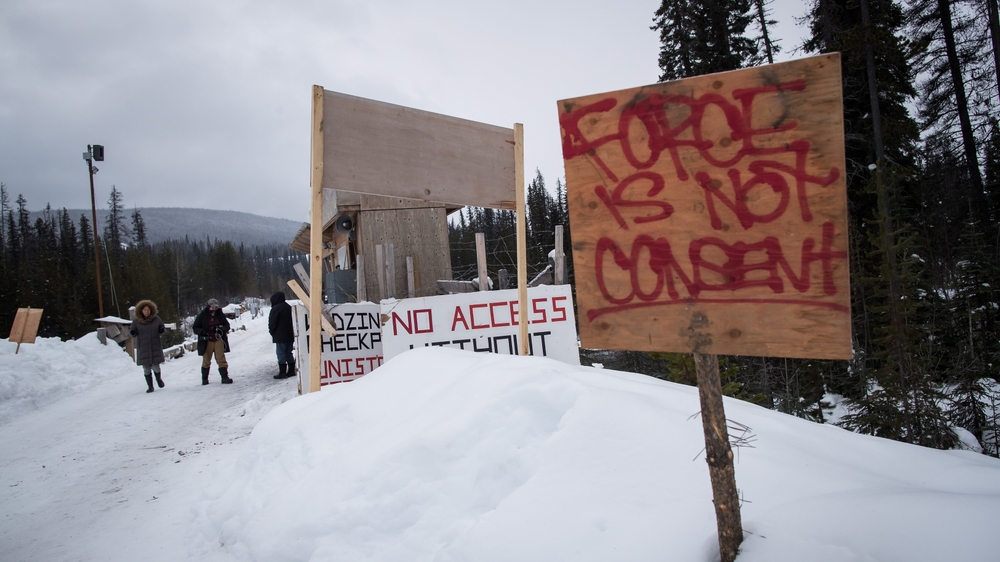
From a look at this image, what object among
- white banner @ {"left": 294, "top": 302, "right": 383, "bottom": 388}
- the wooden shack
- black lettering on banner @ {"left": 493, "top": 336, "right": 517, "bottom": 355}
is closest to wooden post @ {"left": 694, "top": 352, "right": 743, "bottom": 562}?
black lettering on banner @ {"left": 493, "top": 336, "right": 517, "bottom": 355}

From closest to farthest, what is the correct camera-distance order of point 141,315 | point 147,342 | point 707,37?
point 147,342 < point 141,315 < point 707,37

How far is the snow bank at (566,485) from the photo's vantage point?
184 cm

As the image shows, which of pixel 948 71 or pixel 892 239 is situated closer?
pixel 892 239

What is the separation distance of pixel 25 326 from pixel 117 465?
33.2ft

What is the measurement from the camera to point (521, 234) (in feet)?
17.4

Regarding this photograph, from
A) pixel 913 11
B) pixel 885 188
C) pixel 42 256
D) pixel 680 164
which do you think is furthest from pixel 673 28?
pixel 42 256

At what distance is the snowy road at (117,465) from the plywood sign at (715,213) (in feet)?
11.2

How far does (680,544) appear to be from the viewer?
1.87 m

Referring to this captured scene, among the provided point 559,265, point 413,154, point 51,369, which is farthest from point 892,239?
point 51,369

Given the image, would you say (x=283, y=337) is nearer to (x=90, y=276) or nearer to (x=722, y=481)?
(x=722, y=481)

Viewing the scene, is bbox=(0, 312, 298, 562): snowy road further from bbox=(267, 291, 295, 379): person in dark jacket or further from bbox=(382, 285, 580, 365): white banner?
bbox=(382, 285, 580, 365): white banner

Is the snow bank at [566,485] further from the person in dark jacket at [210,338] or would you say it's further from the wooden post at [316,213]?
the person in dark jacket at [210,338]

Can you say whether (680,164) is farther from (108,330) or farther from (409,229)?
(108,330)

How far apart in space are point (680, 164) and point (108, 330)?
19571 mm
